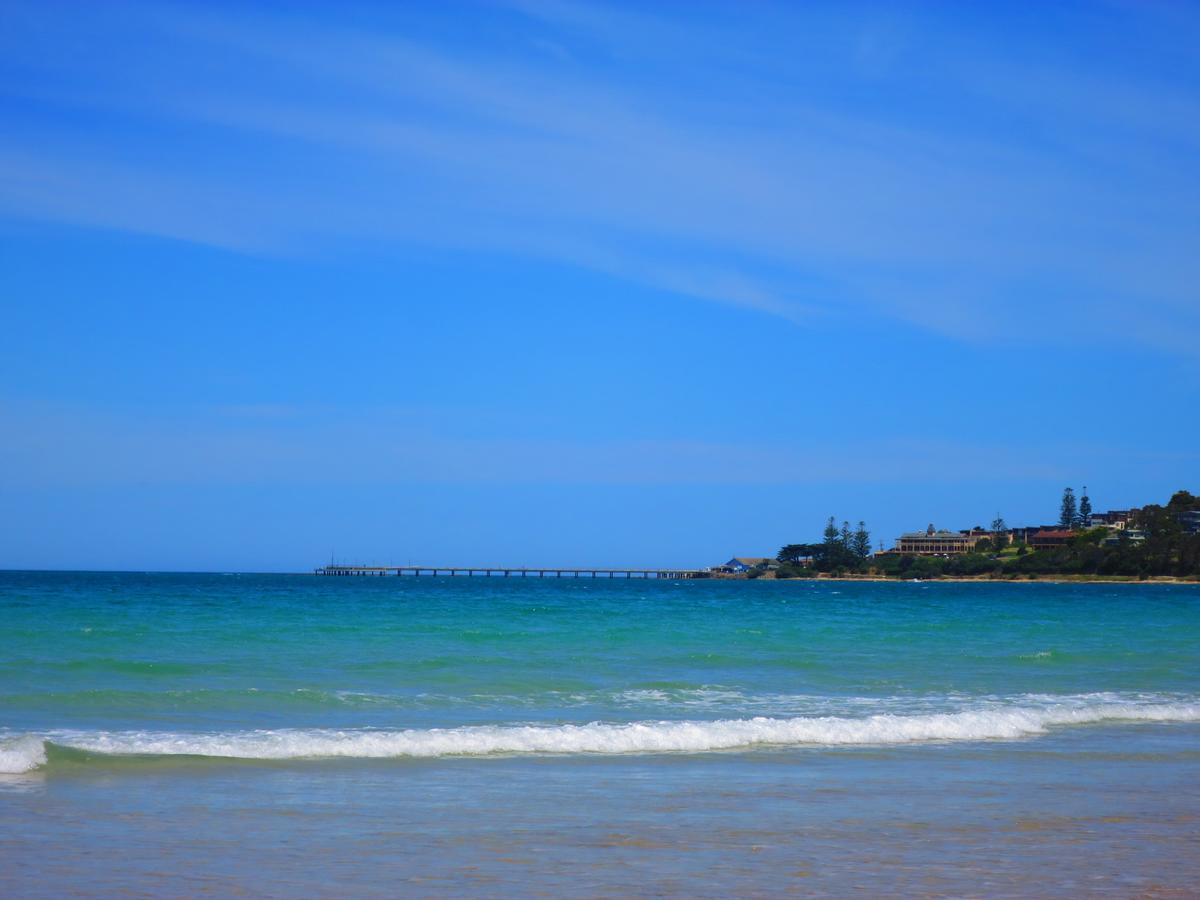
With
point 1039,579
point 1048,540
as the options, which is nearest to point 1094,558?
point 1039,579

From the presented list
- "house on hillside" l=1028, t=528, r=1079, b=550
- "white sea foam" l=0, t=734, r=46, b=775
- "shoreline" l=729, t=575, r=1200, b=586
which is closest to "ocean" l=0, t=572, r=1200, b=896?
"white sea foam" l=0, t=734, r=46, b=775

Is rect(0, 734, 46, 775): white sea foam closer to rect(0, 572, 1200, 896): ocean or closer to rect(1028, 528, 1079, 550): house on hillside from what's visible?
rect(0, 572, 1200, 896): ocean

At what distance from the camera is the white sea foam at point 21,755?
13070 mm

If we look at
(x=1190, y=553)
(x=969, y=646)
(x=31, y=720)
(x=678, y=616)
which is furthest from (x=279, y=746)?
(x=1190, y=553)

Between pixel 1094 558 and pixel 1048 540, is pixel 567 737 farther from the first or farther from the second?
pixel 1048 540

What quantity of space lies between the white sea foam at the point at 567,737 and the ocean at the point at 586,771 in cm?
5

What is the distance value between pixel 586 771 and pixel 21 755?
20.3 ft

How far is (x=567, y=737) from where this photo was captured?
16.1m

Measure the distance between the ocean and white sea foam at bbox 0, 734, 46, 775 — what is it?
3cm

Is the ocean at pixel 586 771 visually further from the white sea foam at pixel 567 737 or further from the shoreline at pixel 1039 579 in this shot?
the shoreline at pixel 1039 579

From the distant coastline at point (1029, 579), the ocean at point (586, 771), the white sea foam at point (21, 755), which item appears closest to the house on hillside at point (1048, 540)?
the distant coastline at point (1029, 579)

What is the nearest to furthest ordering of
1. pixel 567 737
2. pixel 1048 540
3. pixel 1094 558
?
1. pixel 567 737
2. pixel 1094 558
3. pixel 1048 540

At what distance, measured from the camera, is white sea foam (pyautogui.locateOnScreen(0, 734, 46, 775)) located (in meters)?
13.1

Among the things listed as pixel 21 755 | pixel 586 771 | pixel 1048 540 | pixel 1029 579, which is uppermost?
pixel 1048 540
